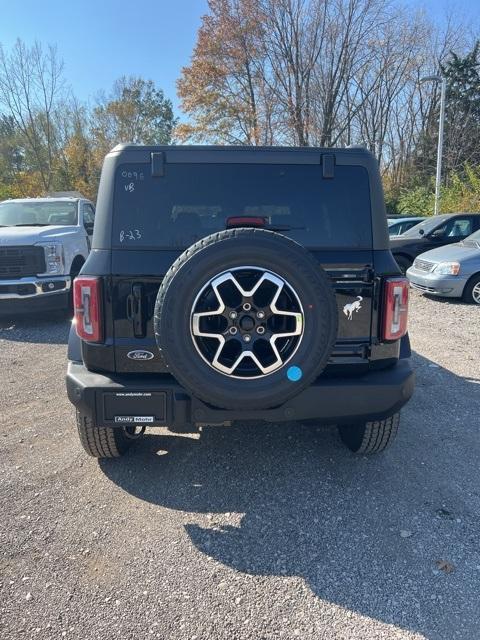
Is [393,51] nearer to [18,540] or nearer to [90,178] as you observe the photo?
[90,178]

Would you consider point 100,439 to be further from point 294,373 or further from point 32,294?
point 32,294

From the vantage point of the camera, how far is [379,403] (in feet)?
8.75

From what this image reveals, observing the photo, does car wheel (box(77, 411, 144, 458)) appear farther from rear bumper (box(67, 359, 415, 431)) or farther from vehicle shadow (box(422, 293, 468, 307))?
vehicle shadow (box(422, 293, 468, 307))

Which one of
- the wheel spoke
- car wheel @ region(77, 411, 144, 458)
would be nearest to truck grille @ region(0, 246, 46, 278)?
car wheel @ region(77, 411, 144, 458)

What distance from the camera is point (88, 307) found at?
8.64 feet

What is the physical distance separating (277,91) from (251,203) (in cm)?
2578

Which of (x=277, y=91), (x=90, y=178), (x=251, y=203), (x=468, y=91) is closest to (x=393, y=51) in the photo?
(x=468, y=91)

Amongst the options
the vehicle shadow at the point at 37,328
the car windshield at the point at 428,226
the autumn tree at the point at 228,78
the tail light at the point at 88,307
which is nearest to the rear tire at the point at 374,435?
the tail light at the point at 88,307

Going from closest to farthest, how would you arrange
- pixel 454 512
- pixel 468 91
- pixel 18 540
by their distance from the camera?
pixel 18 540
pixel 454 512
pixel 468 91

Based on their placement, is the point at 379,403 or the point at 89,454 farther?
the point at 89,454

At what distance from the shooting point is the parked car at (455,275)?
8.63 meters

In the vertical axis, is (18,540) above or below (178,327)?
below

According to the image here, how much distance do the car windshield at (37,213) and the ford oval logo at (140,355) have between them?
20.6 ft

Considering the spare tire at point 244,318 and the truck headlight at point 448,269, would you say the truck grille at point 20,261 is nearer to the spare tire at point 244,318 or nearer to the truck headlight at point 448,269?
the spare tire at point 244,318
